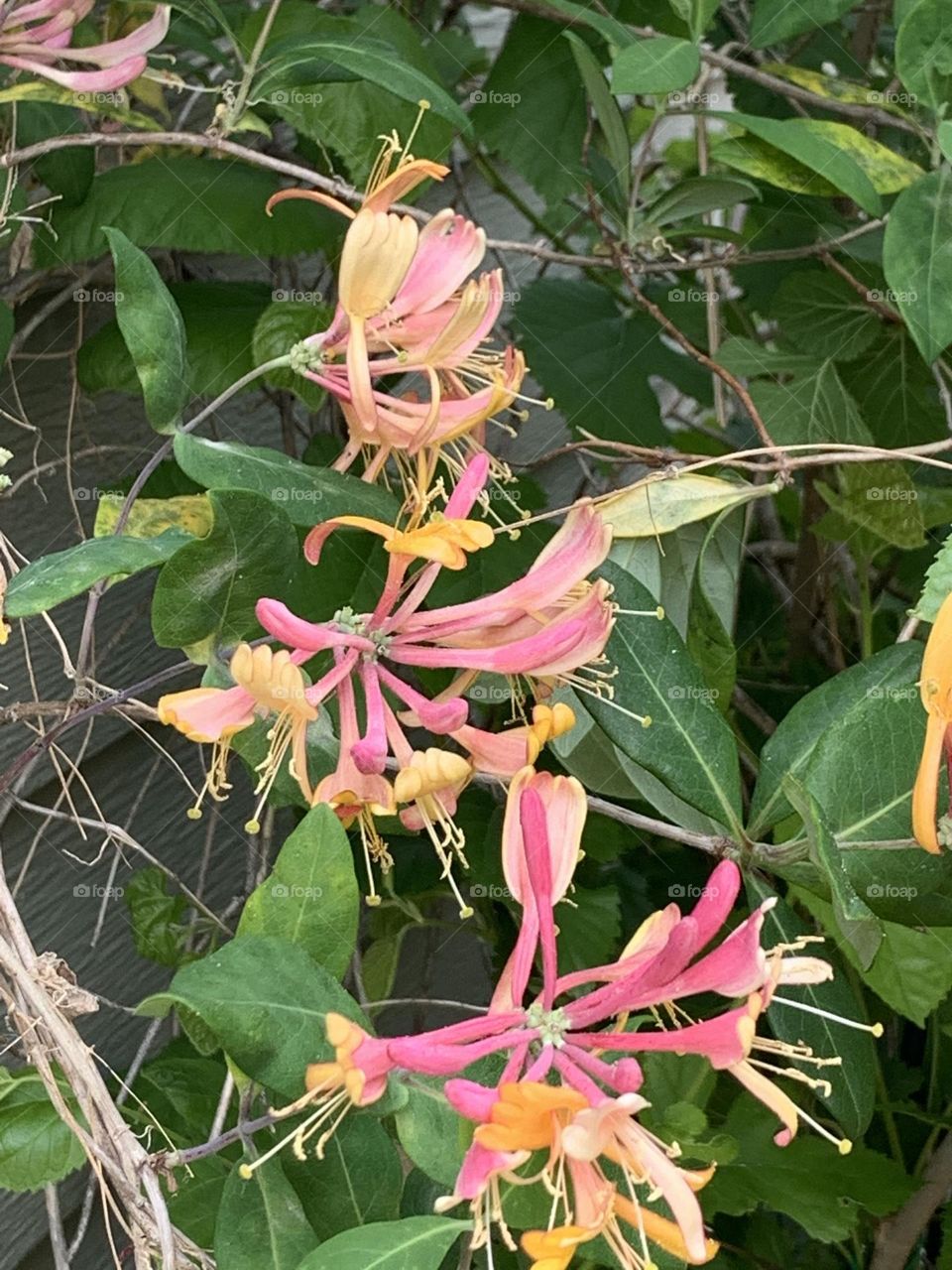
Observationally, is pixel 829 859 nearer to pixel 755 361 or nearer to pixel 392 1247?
pixel 392 1247

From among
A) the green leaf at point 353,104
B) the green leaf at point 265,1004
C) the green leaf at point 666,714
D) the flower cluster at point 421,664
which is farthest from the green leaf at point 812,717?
the green leaf at point 353,104

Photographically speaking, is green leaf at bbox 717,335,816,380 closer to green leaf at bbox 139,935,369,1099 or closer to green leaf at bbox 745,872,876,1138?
green leaf at bbox 745,872,876,1138

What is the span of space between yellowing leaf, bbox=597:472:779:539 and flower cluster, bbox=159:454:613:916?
0.15 metres

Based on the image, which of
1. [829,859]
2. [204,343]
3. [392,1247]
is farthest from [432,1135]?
[204,343]

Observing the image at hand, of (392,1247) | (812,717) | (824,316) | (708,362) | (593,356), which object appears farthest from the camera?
(593,356)

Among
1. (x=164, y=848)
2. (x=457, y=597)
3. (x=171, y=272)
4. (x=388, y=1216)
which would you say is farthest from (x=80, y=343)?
(x=388, y=1216)

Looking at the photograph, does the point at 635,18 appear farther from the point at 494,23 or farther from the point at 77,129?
the point at 494,23

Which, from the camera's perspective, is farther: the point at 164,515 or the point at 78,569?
the point at 164,515

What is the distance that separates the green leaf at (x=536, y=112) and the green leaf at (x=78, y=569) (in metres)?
0.66

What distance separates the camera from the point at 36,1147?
2.12ft

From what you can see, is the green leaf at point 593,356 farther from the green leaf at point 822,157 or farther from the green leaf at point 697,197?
the green leaf at point 822,157

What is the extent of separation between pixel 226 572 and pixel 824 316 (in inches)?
27.1

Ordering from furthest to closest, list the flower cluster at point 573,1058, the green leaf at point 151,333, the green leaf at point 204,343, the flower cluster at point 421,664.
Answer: the green leaf at point 204,343, the green leaf at point 151,333, the flower cluster at point 421,664, the flower cluster at point 573,1058

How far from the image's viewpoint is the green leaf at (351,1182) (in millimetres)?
527
